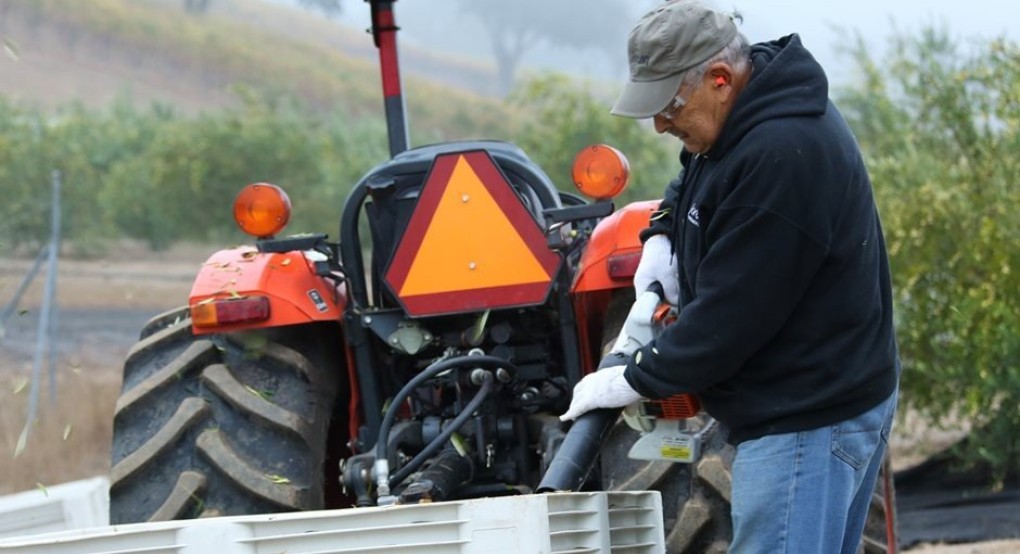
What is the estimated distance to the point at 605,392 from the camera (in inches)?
159

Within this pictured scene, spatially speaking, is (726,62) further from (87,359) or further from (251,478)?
(87,359)

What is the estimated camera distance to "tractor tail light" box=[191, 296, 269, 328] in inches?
212

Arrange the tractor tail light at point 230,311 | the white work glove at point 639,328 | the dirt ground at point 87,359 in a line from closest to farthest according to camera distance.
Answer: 1. the white work glove at point 639,328
2. the tractor tail light at point 230,311
3. the dirt ground at point 87,359

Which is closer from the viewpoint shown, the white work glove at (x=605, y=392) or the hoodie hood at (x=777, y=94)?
the hoodie hood at (x=777, y=94)

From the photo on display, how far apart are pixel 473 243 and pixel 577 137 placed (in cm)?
1343

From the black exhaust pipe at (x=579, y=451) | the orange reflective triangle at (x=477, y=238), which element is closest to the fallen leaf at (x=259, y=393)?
the orange reflective triangle at (x=477, y=238)

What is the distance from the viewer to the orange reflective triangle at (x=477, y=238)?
208 inches

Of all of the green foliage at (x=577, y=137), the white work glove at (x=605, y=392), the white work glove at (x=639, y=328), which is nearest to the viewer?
the white work glove at (x=605, y=392)

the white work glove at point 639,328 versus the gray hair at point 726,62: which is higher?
the gray hair at point 726,62

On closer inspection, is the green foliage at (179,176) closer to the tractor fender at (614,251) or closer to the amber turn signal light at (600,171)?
the amber turn signal light at (600,171)

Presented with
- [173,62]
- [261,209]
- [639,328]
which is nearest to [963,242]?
[261,209]

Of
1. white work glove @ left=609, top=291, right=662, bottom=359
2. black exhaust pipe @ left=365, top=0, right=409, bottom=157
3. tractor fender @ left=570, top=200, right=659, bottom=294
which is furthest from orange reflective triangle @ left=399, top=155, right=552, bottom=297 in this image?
black exhaust pipe @ left=365, top=0, right=409, bottom=157

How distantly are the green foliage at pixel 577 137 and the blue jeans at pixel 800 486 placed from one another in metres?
14.2

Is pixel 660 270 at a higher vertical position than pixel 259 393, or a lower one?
higher
